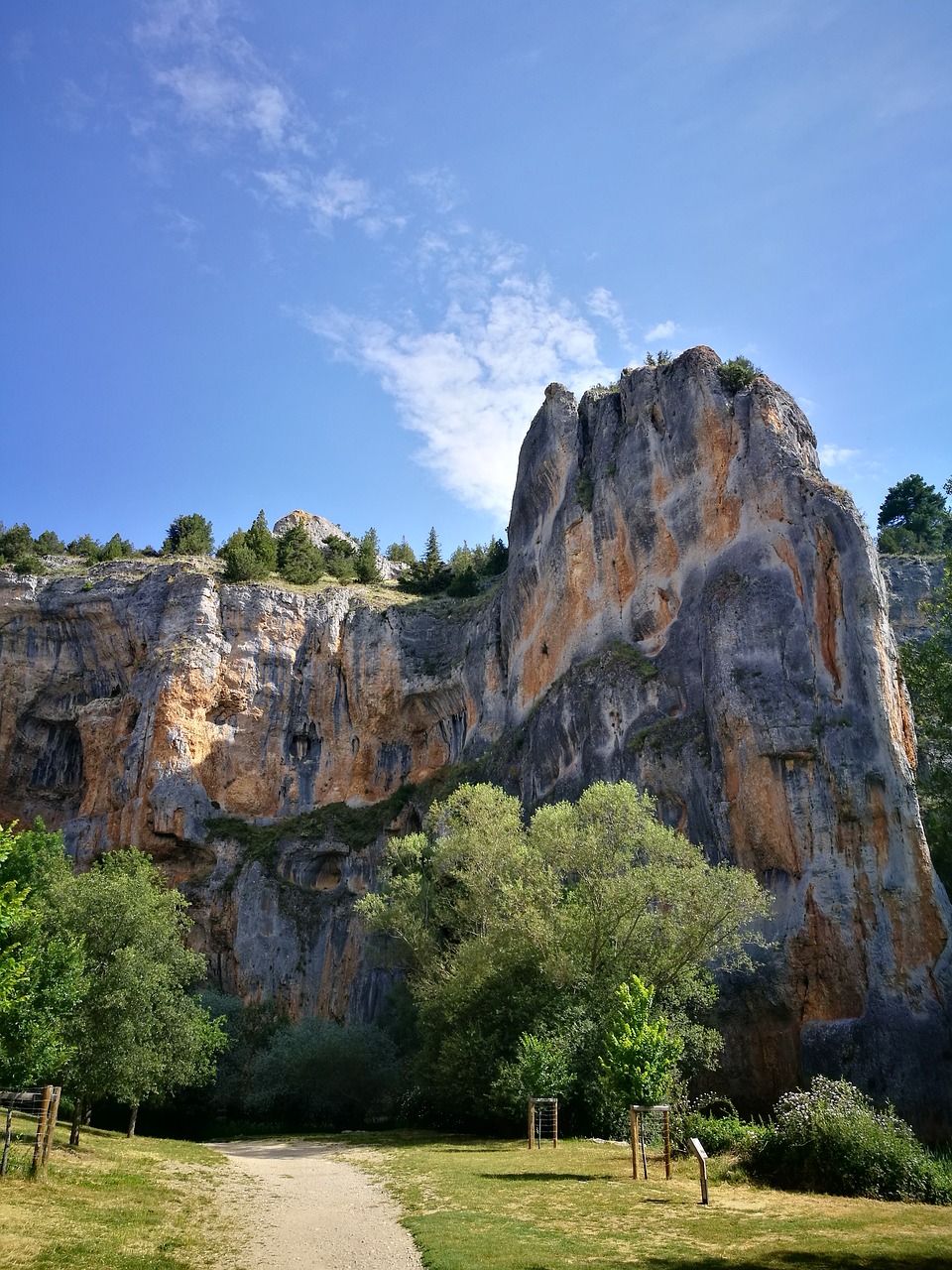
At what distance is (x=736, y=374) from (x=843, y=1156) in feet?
103

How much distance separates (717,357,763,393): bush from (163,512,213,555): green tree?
41.3 m

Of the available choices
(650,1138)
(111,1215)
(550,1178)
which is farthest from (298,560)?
(111,1215)

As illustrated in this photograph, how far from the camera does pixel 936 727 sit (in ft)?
119

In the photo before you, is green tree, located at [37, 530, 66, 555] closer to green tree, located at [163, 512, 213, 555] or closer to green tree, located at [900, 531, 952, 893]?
green tree, located at [163, 512, 213, 555]

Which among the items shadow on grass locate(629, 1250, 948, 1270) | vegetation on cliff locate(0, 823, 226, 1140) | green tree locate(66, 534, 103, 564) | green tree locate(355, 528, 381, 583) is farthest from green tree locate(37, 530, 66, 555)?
shadow on grass locate(629, 1250, 948, 1270)

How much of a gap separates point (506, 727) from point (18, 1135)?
101 ft

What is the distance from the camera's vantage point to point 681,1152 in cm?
1888

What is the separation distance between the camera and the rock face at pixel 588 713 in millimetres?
27359

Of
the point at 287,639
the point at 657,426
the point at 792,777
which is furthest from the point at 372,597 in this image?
the point at 792,777

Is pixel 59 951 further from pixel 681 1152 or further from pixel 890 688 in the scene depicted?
pixel 890 688

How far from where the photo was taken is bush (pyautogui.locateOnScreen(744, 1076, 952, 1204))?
566 inches

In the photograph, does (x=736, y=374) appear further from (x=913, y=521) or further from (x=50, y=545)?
(x=50, y=545)

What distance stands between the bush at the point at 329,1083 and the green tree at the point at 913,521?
1709 inches

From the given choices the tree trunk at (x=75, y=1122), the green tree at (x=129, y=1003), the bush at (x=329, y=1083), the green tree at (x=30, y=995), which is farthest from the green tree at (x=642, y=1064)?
the bush at (x=329, y=1083)
